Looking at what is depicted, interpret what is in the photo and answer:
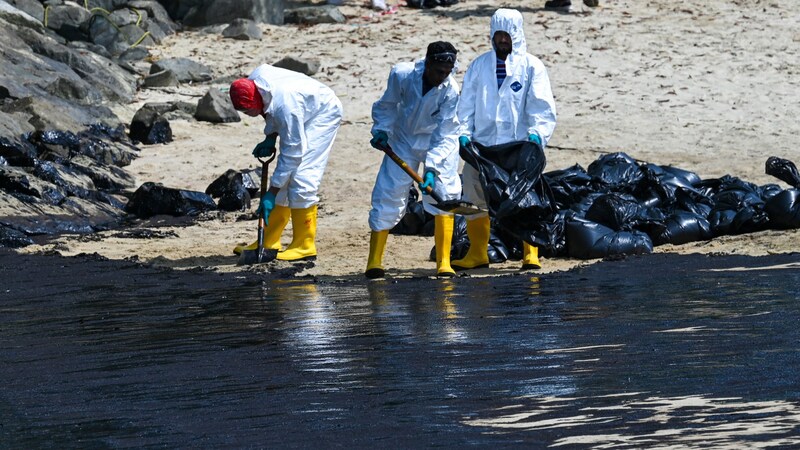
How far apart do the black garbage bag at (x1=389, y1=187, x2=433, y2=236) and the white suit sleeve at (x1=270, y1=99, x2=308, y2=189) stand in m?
1.45

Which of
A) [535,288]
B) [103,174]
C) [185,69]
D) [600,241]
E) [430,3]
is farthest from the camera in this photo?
[430,3]

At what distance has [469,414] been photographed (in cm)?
539

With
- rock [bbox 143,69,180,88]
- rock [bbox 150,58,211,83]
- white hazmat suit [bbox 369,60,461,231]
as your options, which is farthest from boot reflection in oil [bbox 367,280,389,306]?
rock [bbox 150,58,211,83]

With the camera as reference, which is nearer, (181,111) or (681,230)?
(681,230)

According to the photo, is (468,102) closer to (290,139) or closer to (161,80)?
(290,139)

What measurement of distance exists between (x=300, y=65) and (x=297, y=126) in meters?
7.84

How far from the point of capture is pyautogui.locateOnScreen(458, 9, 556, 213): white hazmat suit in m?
9.62

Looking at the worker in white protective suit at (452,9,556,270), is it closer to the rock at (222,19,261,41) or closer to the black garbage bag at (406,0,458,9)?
the rock at (222,19,261,41)

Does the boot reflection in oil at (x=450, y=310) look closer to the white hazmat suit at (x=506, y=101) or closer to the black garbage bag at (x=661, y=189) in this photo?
the white hazmat suit at (x=506, y=101)

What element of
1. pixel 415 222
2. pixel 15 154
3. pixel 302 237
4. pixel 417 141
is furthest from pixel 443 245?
pixel 15 154

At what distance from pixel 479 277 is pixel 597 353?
3086mm

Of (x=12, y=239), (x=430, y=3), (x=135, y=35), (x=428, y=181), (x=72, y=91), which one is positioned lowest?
(x=12, y=239)

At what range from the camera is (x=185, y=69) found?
1844cm

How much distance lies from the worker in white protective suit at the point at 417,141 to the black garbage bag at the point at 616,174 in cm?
204
